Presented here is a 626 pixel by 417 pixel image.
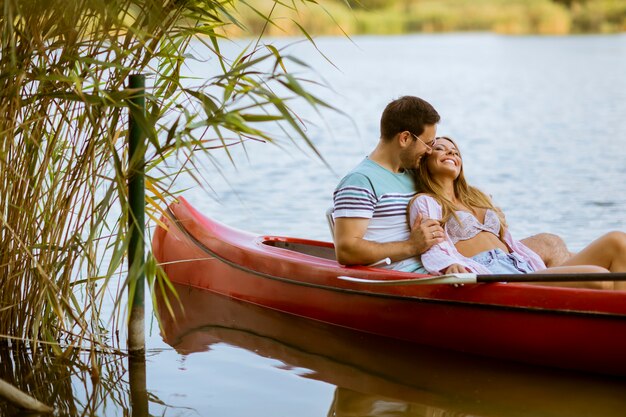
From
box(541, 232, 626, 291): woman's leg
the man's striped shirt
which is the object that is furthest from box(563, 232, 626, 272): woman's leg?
the man's striped shirt

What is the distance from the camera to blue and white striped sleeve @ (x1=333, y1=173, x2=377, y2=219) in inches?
184

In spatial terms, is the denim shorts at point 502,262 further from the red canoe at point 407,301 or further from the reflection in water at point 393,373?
the reflection in water at point 393,373

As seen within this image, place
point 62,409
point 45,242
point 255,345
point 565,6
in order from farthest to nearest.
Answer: point 565,6
point 255,345
point 45,242
point 62,409

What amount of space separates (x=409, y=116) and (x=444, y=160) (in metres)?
0.28

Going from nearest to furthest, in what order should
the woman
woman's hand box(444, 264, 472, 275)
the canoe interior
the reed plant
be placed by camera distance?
the reed plant → woman's hand box(444, 264, 472, 275) → the woman → the canoe interior

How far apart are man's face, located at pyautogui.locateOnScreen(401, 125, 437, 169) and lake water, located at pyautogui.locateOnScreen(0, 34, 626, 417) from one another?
0.44 meters

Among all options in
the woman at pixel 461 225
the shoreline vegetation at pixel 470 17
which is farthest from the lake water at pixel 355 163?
the shoreline vegetation at pixel 470 17

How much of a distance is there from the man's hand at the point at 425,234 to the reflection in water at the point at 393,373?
1.63 ft

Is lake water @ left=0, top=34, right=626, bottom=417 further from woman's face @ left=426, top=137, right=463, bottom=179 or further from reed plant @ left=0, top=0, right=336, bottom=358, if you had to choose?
woman's face @ left=426, top=137, right=463, bottom=179

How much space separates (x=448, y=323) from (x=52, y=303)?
1.72m

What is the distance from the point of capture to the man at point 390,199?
4.68m

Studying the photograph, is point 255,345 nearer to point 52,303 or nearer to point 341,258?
point 341,258

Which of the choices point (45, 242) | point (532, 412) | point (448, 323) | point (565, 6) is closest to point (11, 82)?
point (45, 242)

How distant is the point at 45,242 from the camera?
167 inches
